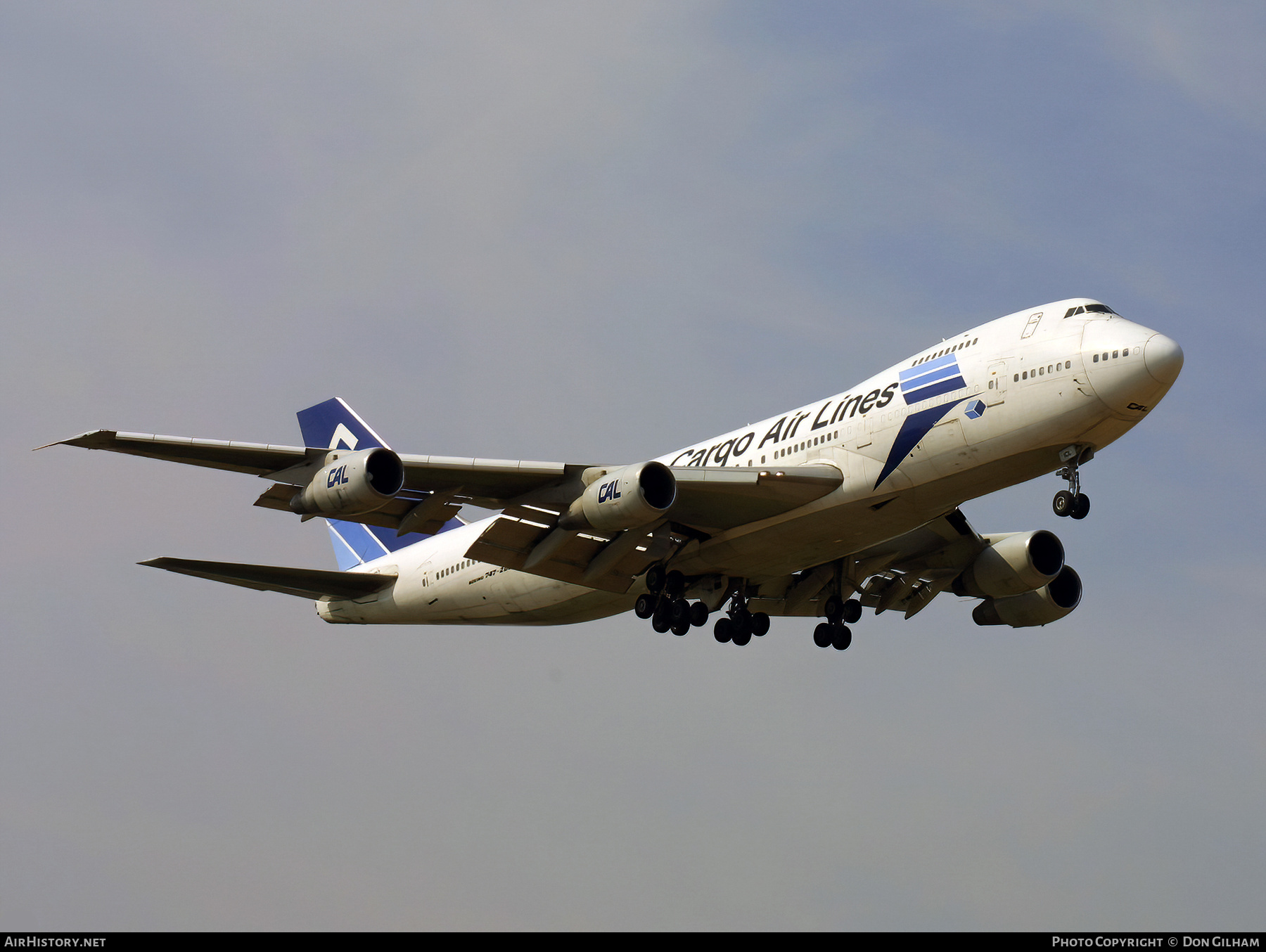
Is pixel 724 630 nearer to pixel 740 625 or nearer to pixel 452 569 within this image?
pixel 740 625

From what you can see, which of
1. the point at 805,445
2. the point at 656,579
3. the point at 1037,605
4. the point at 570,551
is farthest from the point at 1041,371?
the point at 1037,605

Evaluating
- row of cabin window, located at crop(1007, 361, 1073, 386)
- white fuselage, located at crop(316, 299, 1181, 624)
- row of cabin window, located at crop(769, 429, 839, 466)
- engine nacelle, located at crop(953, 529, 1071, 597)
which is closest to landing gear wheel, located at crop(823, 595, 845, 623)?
white fuselage, located at crop(316, 299, 1181, 624)

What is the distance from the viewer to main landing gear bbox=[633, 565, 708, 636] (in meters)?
30.7

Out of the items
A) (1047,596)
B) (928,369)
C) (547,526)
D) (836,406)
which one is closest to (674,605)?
(547,526)

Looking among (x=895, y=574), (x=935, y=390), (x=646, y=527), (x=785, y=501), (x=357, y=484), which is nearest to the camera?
(x=357, y=484)

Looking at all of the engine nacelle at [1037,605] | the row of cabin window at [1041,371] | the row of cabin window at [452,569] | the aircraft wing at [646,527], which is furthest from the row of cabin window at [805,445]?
the engine nacelle at [1037,605]

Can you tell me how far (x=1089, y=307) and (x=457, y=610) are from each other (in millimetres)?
17049

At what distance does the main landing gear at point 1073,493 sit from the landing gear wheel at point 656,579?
8.93 m

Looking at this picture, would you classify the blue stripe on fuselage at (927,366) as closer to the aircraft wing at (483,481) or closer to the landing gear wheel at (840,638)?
the aircraft wing at (483,481)

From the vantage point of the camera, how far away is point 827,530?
2850cm

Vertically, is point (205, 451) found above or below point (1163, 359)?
below

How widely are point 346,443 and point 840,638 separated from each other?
1581 cm

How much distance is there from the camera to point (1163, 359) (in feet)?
80.6

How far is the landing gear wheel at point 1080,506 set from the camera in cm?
2577
